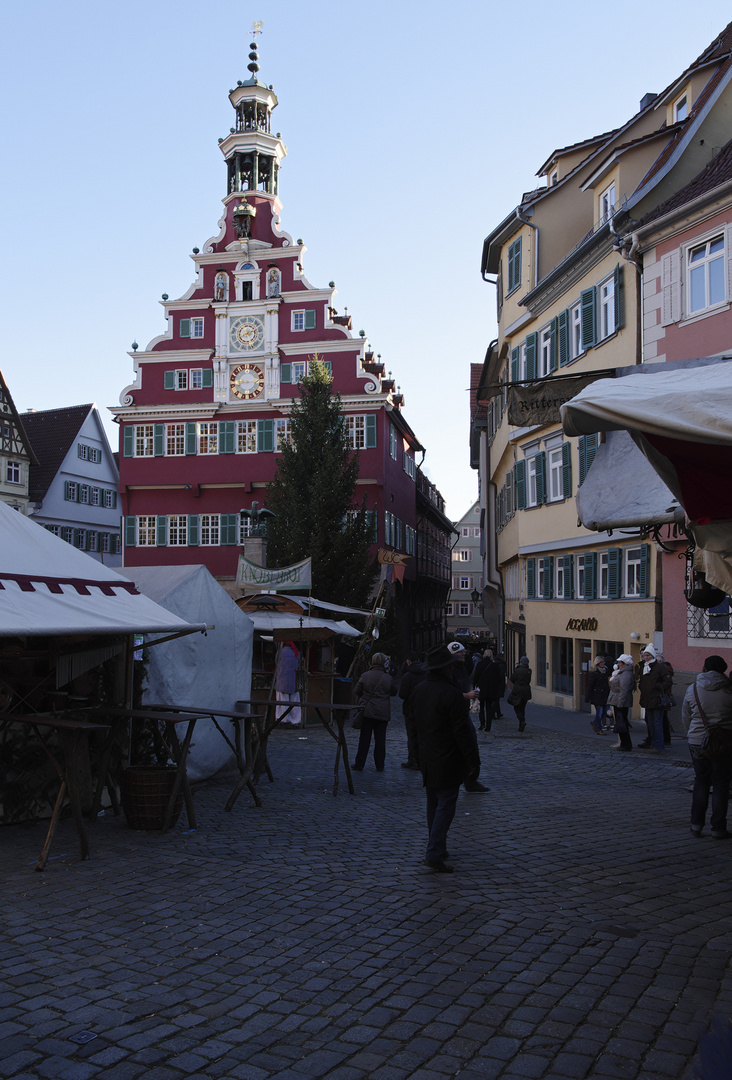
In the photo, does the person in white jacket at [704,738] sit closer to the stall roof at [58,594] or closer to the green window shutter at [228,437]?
the stall roof at [58,594]

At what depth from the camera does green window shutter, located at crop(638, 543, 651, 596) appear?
20.1 meters

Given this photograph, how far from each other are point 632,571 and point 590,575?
1896 millimetres

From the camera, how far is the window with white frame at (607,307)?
21156 mm

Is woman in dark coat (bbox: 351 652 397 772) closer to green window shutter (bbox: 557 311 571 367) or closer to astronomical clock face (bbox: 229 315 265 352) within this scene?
green window shutter (bbox: 557 311 571 367)

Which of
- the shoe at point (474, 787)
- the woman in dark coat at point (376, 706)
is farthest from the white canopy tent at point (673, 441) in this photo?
the woman in dark coat at point (376, 706)

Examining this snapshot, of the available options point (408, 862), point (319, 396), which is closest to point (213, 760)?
point (408, 862)

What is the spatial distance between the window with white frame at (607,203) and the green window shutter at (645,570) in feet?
27.1

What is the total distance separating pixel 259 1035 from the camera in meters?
4.36

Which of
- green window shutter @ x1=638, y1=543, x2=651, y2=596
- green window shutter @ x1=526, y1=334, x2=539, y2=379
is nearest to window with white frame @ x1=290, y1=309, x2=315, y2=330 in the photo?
green window shutter @ x1=526, y1=334, x2=539, y2=379

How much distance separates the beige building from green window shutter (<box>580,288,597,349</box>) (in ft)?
0.16

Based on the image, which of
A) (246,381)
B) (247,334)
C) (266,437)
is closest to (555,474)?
(266,437)

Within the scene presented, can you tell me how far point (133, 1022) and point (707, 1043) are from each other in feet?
8.93

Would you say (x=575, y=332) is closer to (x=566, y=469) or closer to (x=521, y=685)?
(x=566, y=469)

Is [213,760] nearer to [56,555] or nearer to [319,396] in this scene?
[56,555]
